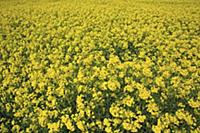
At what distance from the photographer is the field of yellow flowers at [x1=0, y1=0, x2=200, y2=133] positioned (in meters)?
5.53

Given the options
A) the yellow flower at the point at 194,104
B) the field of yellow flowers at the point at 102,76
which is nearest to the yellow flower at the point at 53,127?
the field of yellow flowers at the point at 102,76

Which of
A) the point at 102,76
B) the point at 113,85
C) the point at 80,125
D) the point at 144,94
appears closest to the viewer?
the point at 80,125

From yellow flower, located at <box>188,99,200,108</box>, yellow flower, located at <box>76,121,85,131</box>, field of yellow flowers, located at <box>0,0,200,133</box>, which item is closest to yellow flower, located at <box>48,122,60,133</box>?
field of yellow flowers, located at <box>0,0,200,133</box>

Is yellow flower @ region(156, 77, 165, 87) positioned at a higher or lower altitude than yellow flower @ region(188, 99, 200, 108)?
higher

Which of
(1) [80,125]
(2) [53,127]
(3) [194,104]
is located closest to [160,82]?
(3) [194,104]

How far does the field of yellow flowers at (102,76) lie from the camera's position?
553 centimetres

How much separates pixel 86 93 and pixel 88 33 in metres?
4.30

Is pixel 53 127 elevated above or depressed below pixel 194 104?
below

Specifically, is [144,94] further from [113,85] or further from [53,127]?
[53,127]

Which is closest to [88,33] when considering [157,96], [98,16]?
[98,16]

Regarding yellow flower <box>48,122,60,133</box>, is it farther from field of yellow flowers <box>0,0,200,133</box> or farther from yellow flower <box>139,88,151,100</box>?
yellow flower <box>139,88,151,100</box>

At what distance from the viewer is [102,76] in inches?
269

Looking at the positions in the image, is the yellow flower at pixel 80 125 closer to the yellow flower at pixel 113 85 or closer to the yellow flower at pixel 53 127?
the yellow flower at pixel 53 127

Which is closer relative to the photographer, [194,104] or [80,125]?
[80,125]
